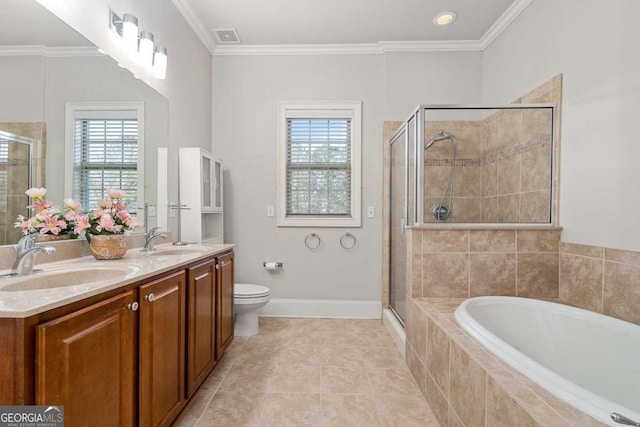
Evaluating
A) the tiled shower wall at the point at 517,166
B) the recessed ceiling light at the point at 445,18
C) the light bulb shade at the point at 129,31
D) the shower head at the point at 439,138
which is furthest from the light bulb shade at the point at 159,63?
the tiled shower wall at the point at 517,166

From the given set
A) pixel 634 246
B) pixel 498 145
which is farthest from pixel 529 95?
pixel 634 246

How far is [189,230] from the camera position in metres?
2.48

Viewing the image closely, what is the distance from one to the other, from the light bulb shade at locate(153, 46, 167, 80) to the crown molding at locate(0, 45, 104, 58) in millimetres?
463

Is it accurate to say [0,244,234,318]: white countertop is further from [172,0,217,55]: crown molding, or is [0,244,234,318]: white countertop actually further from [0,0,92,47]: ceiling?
[172,0,217,55]: crown molding

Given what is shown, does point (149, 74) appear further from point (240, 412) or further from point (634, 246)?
point (634, 246)

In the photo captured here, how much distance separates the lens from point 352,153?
3158mm

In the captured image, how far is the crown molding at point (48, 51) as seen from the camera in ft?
3.90

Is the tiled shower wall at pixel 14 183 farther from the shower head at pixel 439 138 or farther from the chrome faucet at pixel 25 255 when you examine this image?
the shower head at pixel 439 138

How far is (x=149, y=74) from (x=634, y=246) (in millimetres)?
2990

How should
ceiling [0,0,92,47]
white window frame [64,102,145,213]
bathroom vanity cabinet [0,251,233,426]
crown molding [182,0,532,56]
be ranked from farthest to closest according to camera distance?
1. crown molding [182,0,532,56]
2. white window frame [64,102,145,213]
3. ceiling [0,0,92,47]
4. bathroom vanity cabinet [0,251,233,426]

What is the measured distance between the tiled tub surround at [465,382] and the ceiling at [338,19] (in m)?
2.35

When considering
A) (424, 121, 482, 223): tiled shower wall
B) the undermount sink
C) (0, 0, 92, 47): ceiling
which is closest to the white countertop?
the undermount sink

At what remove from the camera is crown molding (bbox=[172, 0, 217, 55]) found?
245 centimetres

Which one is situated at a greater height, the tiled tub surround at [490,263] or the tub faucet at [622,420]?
the tiled tub surround at [490,263]
